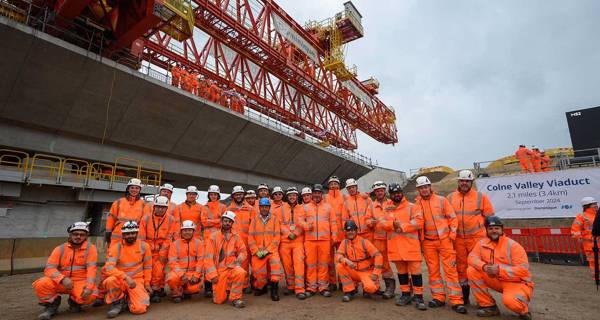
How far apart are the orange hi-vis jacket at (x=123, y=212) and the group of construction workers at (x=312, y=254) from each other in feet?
0.06

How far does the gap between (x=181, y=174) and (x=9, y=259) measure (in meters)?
8.27

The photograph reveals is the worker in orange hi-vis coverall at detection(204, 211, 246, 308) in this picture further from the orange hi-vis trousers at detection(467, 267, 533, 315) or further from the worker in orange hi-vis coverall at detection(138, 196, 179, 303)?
the orange hi-vis trousers at detection(467, 267, 533, 315)

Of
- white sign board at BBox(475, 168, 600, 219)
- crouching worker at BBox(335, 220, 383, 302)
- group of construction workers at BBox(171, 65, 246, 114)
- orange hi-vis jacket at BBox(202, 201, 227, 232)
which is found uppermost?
group of construction workers at BBox(171, 65, 246, 114)

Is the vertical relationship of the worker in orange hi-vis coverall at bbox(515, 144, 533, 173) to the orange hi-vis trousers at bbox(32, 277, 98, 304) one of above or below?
above

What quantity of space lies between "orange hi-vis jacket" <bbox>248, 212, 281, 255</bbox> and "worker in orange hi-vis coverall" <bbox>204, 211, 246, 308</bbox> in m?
0.36

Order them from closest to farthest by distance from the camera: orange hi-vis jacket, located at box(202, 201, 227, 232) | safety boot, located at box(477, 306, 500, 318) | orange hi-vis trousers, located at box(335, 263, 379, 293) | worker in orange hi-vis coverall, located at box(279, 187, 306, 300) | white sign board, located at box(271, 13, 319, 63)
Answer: safety boot, located at box(477, 306, 500, 318), orange hi-vis trousers, located at box(335, 263, 379, 293), worker in orange hi-vis coverall, located at box(279, 187, 306, 300), orange hi-vis jacket, located at box(202, 201, 227, 232), white sign board, located at box(271, 13, 319, 63)

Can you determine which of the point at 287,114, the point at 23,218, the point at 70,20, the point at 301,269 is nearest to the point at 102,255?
the point at 23,218

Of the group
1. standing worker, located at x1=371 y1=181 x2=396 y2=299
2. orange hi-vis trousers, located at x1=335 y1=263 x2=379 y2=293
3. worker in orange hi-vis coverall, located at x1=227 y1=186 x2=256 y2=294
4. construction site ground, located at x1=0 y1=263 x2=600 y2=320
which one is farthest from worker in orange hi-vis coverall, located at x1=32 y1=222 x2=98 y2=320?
standing worker, located at x1=371 y1=181 x2=396 y2=299

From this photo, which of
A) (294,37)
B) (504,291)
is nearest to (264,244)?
(504,291)

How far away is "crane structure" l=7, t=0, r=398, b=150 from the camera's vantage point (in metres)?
10.8

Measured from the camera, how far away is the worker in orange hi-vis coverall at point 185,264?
4773 mm

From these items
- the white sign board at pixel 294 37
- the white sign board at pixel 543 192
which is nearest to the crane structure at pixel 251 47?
the white sign board at pixel 294 37

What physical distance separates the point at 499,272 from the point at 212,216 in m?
5.08

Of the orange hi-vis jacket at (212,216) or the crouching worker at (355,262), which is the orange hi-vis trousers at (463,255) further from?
the orange hi-vis jacket at (212,216)
